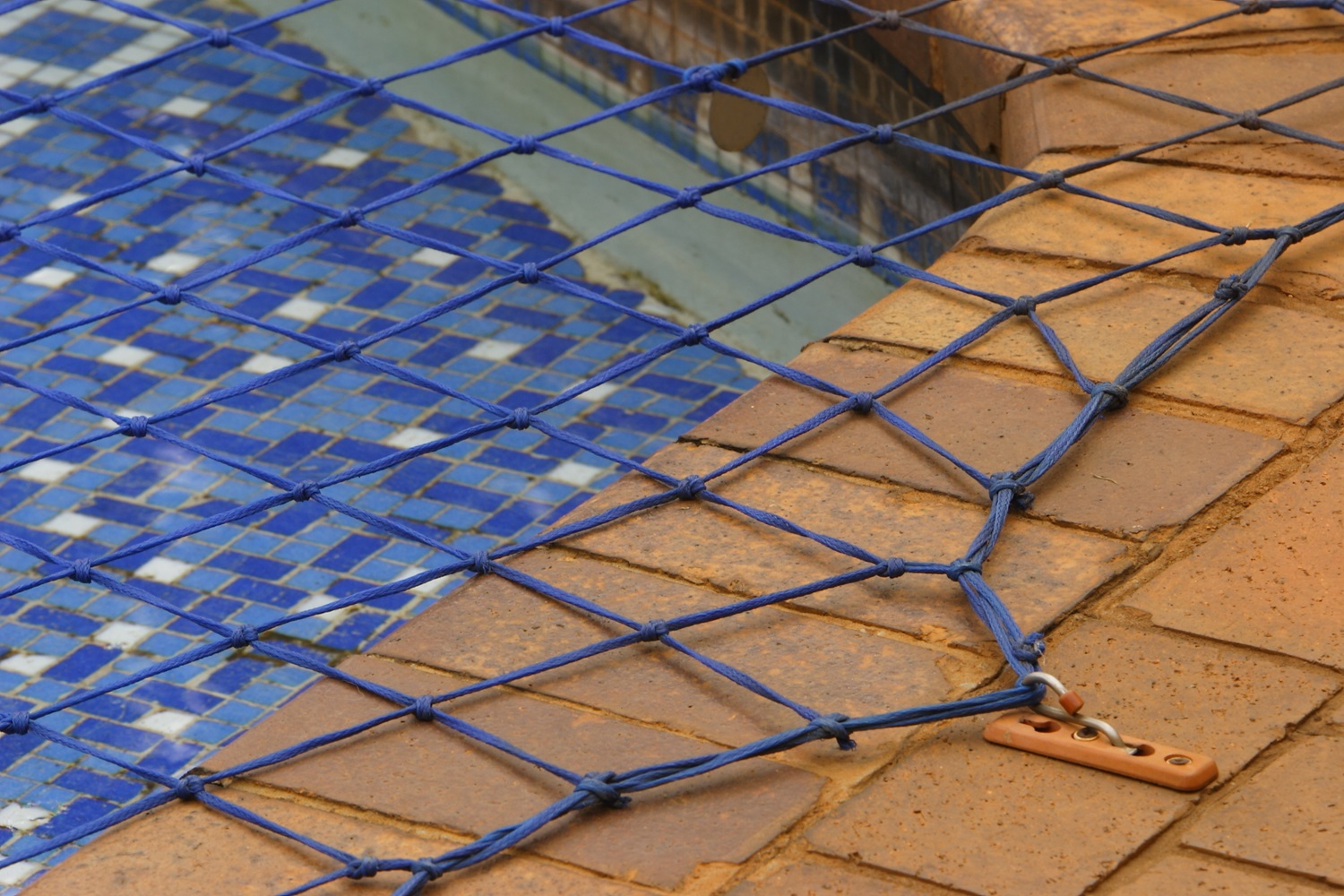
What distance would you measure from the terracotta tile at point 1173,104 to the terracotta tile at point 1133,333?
295 mm

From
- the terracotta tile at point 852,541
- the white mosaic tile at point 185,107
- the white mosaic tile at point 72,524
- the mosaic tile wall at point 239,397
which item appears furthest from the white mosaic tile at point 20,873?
the white mosaic tile at point 185,107

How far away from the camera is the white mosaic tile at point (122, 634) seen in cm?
267

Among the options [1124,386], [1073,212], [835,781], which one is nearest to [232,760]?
[835,781]

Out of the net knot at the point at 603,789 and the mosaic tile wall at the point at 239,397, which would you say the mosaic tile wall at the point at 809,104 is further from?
the net knot at the point at 603,789

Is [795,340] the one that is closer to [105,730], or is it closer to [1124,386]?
[105,730]

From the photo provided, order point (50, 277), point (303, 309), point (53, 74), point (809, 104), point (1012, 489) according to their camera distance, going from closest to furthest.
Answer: point (1012, 489)
point (809, 104)
point (303, 309)
point (50, 277)
point (53, 74)

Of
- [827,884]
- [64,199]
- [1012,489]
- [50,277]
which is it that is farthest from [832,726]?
[64,199]

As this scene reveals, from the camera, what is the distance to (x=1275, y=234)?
1.76 m

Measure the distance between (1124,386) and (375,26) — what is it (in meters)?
3.23

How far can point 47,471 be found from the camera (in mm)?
3078

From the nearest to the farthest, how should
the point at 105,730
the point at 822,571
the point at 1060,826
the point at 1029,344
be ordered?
the point at 1060,826
the point at 822,571
the point at 1029,344
the point at 105,730

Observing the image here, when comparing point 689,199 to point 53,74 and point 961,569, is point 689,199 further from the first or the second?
point 53,74

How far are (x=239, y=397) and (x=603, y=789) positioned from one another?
2.23 meters

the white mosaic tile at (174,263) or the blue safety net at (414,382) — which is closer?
the blue safety net at (414,382)
